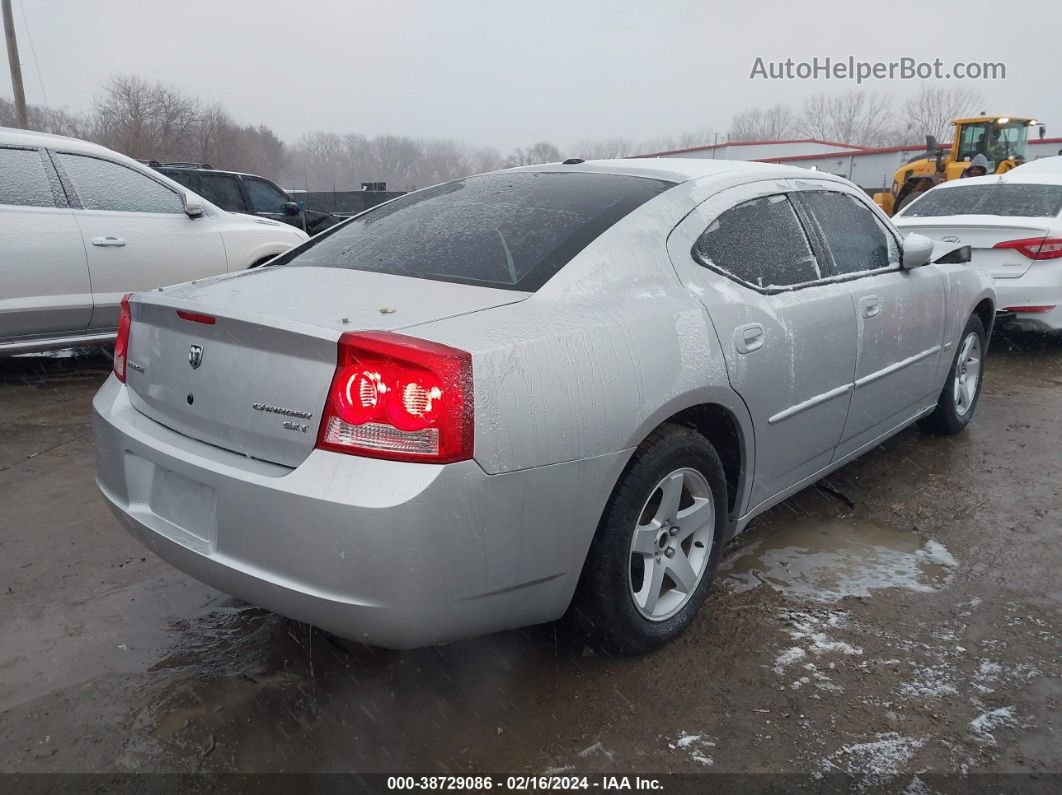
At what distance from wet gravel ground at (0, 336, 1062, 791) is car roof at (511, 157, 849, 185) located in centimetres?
151

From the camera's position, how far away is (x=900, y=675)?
251 cm

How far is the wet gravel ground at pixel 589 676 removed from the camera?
2.16m

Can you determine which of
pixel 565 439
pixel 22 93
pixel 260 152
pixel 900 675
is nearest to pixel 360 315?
pixel 565 439

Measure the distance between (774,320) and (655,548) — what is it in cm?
93

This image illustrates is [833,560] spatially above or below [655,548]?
below

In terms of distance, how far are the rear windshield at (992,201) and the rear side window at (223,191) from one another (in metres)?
7.37

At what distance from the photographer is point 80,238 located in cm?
550

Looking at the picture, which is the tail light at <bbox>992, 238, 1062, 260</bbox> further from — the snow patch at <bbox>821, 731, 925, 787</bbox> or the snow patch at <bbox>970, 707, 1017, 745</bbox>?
the snow patch at <bbox>821, 731, 925, 787</bbox>

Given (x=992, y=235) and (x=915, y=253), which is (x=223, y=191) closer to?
(x=992, y=235)

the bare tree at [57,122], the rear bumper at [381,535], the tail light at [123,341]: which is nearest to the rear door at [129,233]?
the tail light at [123,341]

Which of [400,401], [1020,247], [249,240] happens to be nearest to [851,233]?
[400,401]

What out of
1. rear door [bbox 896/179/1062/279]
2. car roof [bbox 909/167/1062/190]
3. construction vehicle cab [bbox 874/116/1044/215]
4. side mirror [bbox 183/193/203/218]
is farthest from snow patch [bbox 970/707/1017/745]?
construction vehicle cab [bbox 874/116/1044/215]

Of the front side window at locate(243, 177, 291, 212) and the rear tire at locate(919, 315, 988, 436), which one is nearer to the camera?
the rear tire at locate(919, 315, 988, 436)

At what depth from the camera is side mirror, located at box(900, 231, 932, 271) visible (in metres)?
3.81
